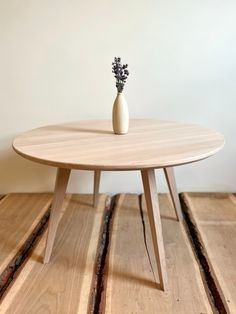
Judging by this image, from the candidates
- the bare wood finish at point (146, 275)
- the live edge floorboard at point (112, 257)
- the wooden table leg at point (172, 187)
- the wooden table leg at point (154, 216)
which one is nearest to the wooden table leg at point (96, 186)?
the live edge floorboard at point (112, 257)

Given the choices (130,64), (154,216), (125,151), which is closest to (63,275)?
(154,216)

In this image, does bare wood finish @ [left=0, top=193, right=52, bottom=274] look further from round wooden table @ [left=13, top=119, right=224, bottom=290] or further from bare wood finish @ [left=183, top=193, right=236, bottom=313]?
bare wood finish @ [left=183, top=193, right=236, bottom=313]

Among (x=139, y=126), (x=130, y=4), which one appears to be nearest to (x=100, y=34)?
(x=130, y=4)

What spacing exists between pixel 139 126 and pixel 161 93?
35cm

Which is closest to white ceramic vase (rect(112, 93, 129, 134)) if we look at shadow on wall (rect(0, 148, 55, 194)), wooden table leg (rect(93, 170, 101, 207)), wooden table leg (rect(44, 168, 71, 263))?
wooden table leg (rect(44, 168, 71, 263))

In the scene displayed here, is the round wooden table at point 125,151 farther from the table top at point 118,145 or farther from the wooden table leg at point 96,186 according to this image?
the wooden table leg at point 96,186

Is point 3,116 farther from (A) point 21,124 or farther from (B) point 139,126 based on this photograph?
(B) point 139,126

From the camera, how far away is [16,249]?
1.39m

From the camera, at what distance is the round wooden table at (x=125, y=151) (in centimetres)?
105

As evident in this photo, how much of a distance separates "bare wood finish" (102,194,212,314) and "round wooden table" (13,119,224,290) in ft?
0.21

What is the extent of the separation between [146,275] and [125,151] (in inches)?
17.7

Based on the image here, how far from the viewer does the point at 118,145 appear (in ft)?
4.04

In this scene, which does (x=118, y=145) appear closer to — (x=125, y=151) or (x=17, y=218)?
(x=125, y=151)

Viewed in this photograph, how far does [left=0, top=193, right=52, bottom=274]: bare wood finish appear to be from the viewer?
139 cm
